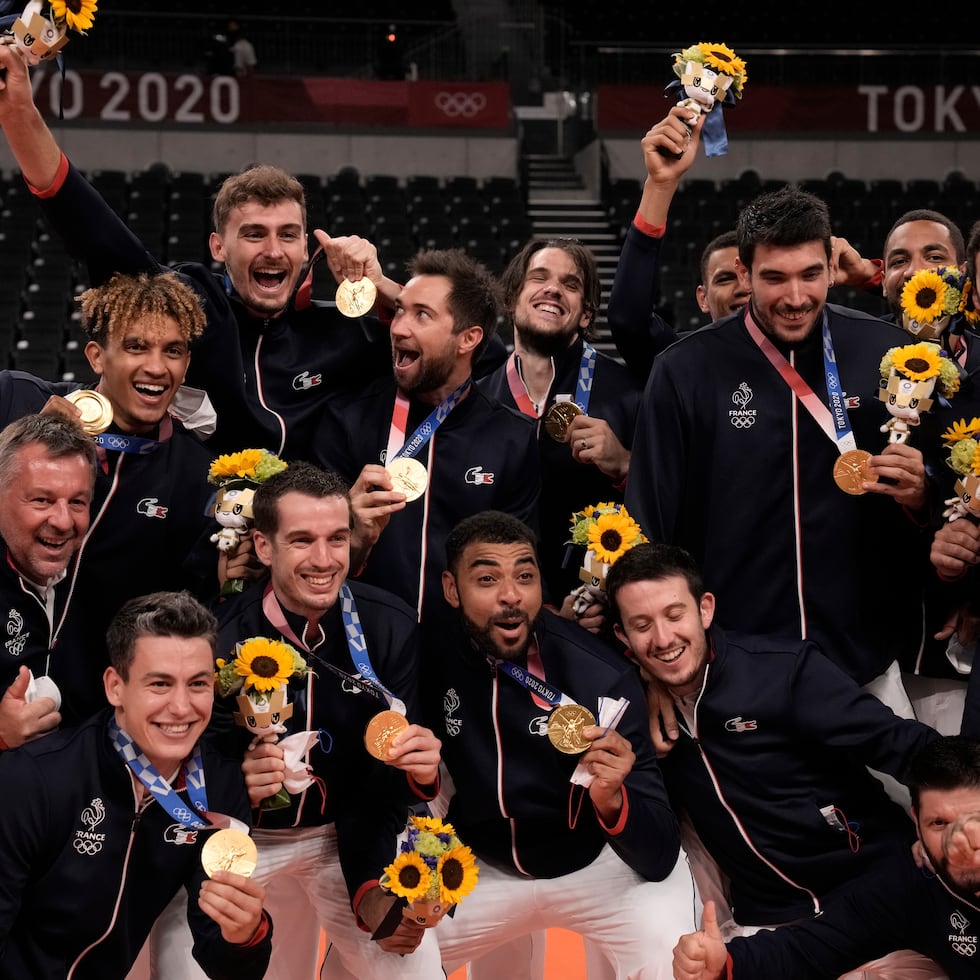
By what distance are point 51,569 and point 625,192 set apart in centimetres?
1371

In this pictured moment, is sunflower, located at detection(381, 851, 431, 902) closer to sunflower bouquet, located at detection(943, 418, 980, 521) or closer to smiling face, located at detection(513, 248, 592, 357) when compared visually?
sunflower bouquet, located at detection(943, 418, 980, 521)

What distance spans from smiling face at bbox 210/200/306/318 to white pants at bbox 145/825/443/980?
1.95m

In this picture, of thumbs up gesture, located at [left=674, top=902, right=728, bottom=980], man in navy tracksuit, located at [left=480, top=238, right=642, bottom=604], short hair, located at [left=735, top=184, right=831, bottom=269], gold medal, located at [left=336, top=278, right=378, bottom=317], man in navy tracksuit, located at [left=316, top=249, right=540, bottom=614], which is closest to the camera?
thumbs up gesture, located at [left=674, top=902, right=728, bottom=980]

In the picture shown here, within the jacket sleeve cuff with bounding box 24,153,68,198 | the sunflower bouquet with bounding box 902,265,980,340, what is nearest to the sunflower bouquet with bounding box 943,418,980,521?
the sunflower bouquet with bounding box 902,265,980,340

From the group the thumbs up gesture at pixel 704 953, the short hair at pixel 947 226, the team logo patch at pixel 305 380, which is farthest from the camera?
the short hair at pixel 947 226

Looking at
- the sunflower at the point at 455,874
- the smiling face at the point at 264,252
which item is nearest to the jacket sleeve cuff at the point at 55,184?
the smiling face at the point at 264,252

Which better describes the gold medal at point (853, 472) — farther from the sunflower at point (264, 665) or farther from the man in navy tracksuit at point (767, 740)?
the sunflower at point (264, 665)

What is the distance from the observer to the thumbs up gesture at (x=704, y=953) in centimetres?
386

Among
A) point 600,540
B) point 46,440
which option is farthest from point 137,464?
point 600,540

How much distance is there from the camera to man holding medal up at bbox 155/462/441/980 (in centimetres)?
429

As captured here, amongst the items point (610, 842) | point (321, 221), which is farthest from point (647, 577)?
point (321, 221)

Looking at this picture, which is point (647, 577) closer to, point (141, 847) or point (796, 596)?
point (796, 596)

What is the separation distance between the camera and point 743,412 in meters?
4.73

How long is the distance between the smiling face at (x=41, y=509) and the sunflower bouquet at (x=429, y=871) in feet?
4.49
